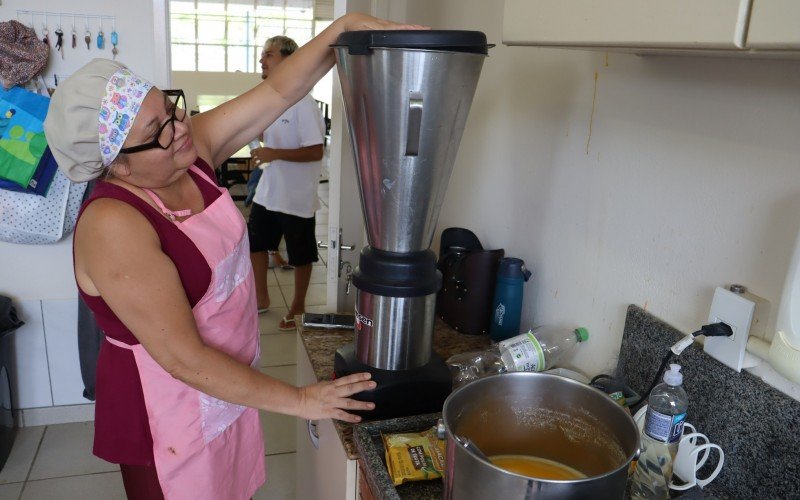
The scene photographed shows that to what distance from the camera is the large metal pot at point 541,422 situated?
920 mm

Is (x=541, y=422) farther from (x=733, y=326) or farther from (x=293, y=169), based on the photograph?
(x=293, y=169)

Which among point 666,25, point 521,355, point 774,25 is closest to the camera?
point 774,25

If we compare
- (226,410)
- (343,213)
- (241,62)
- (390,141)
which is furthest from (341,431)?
(241,62)

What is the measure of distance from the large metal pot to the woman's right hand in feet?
0.75

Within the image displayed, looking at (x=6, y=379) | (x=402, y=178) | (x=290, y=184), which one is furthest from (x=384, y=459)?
(x=290, y=184)

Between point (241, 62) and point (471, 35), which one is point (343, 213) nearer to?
point (471, 35)

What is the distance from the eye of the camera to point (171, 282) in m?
1.04

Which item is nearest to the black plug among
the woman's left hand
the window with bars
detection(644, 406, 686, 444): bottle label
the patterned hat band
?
detection(644, 406, 686, 444): bottle label

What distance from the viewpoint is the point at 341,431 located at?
121 centimetres

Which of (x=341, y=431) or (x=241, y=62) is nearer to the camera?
(x=341, y=431)

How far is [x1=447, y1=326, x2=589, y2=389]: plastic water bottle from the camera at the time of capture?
1304mm

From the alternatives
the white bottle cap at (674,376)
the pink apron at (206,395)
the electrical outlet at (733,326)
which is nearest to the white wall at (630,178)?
the electrical outlet at (733,326)

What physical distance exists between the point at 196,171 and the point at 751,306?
102cm

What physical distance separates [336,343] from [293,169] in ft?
6.32
